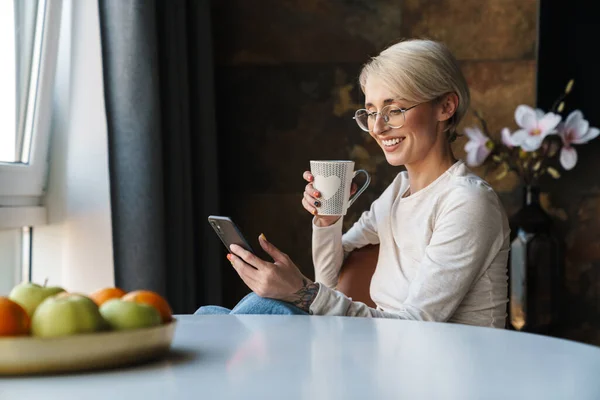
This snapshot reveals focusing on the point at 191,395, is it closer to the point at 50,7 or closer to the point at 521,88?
the point at 50,7

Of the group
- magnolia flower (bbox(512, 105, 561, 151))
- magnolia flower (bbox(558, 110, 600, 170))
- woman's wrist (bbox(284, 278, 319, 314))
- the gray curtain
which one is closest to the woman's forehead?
woman's wrist (bbox(284, 278, 319, 314))

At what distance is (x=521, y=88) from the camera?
11.7 ft

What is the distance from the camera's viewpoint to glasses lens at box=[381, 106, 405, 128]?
1845mm

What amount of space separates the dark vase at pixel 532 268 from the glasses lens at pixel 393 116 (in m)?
1.65

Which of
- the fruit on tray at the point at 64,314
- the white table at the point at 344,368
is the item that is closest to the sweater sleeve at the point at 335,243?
the white table at the point at 344,368

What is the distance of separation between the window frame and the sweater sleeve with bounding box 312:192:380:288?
0.94 m

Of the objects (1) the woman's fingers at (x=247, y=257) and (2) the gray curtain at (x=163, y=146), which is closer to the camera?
(1) the woman's fingers at (x=247, y=257)

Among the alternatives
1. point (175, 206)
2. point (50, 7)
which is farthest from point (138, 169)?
point (50, 7)

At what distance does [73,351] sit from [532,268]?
2.73 metres

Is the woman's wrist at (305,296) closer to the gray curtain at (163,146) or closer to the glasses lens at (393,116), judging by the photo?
the glasses lens at (393,116)

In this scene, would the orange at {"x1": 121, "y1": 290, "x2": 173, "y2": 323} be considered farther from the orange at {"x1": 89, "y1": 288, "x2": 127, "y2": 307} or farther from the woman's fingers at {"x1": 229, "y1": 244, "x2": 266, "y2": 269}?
the woman's fingers at {"x1": 229, "y1": 244, "x2": 266, "y2": 269}

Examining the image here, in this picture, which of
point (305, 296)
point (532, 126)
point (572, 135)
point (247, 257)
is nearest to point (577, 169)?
point (572, 135)

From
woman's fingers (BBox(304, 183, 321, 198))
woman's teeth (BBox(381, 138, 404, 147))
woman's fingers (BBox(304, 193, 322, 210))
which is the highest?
woman's teeth (BBox(381, 138, 404, 147))

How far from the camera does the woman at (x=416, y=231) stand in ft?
5.13
